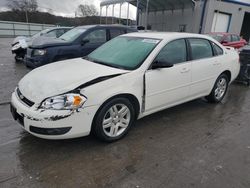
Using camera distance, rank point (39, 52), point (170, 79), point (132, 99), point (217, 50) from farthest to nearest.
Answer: point (39, 52) → point (217, 50) → point (170, 79) → point (132, 99)

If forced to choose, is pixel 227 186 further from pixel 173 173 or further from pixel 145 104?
pixel 145 104

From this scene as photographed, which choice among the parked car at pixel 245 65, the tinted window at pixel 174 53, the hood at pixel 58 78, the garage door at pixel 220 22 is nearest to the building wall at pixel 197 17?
the garage door at pixel 220 22

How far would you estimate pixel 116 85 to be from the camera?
306 cm

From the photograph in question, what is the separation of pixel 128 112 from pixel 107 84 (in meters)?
0.62

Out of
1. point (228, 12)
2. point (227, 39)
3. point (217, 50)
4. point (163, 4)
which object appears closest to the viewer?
point (217, 50)

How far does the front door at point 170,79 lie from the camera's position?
3.49 metres

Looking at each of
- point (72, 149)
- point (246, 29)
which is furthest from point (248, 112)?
point (246, 29)

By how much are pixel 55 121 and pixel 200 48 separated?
323 centimetres

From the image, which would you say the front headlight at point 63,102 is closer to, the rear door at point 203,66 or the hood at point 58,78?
the hood at point 58,78

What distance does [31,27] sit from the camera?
2631 cm

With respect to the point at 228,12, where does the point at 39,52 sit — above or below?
below

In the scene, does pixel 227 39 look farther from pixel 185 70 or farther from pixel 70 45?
pixel 185 70

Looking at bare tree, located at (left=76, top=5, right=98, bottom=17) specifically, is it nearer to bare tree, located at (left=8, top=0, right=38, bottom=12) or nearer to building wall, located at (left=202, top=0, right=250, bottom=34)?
bare tree, located at (left=8, top=0, right=38, bottom=12)

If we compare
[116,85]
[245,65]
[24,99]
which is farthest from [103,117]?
[245,65]
